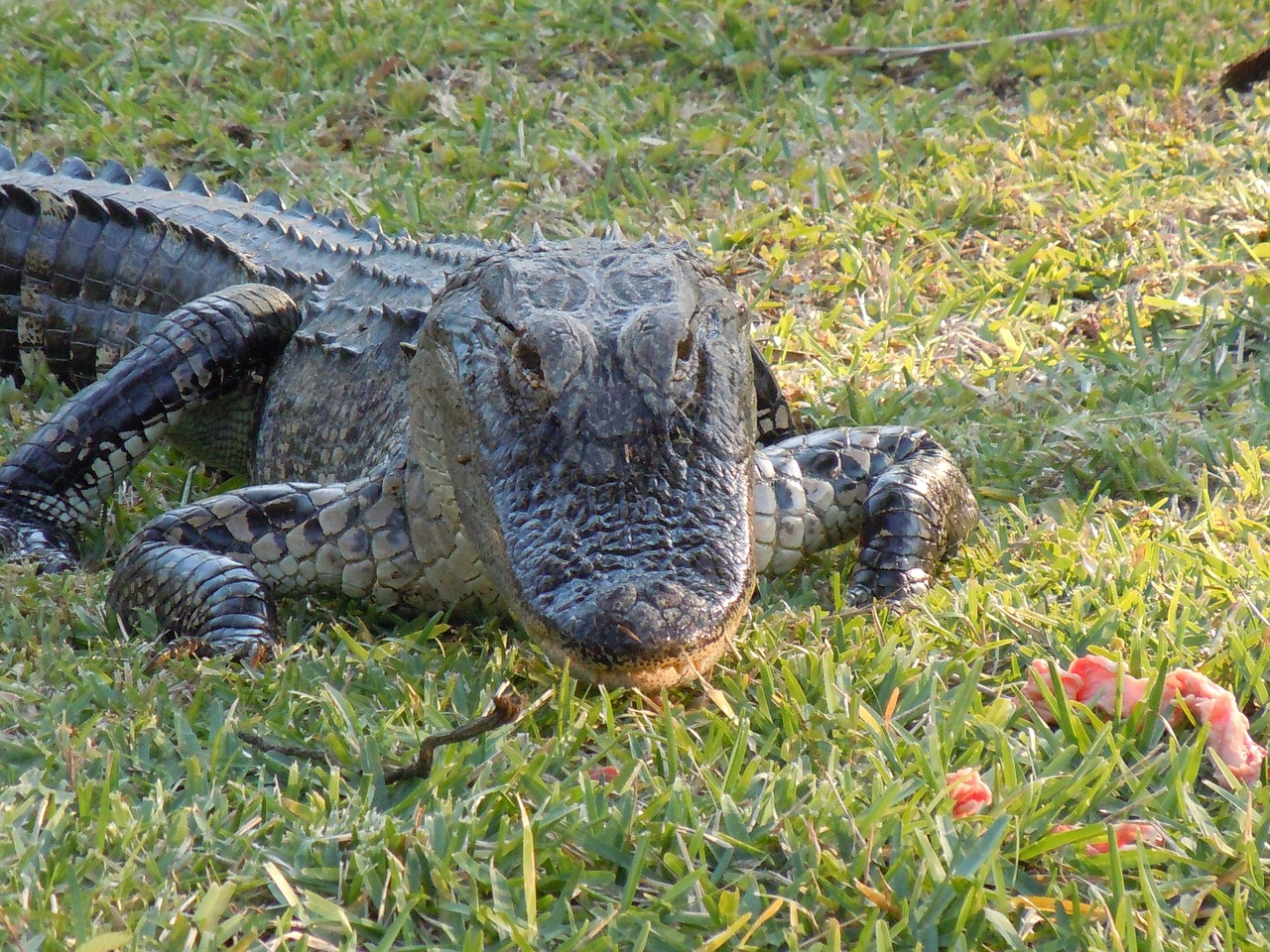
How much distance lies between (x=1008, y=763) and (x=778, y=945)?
1.67 ft

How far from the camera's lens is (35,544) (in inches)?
152

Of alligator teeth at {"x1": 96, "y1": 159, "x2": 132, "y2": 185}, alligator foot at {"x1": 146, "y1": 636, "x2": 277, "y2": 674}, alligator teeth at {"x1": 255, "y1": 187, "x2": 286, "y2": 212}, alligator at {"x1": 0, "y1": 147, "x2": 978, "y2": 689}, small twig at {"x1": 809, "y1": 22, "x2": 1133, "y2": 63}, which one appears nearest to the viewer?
alligator at {"x1": 0, "y1": 147, "x2": 978, "y2": 689}

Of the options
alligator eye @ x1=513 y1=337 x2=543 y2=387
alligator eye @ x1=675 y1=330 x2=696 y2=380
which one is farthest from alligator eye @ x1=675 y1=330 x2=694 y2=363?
alligator eye @ x1=513 y1=337 x2=543 y2=387

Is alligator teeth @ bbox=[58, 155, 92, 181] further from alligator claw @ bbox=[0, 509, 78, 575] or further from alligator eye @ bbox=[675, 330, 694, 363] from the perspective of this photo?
alligator eye @ bbox=[675, 330, 694, 363]

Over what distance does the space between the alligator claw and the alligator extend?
0.01 m

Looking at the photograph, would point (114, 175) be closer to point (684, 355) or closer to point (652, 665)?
point (684, 355)

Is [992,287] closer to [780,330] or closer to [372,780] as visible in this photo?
[780,330]

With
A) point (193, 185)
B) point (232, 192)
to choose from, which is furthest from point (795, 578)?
point (193, 185)

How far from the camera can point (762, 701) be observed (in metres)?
2.49

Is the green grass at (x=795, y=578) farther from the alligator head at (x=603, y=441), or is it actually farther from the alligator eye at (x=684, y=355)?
the alligator eye at (x=684, y=355)

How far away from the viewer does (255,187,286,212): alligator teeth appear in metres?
5.16

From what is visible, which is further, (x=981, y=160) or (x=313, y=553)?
(x=981, y=160)

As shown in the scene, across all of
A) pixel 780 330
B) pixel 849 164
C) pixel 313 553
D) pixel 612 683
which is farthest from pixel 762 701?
pixel 849 164

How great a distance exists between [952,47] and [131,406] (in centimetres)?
387
